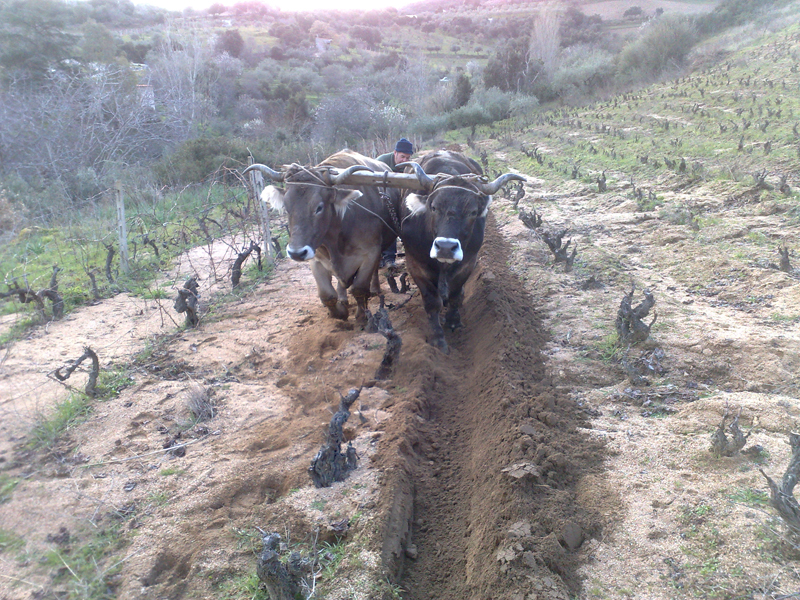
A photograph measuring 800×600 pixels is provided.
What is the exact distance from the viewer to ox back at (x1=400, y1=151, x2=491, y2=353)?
5.25 meters

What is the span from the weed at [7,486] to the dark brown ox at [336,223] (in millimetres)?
2892

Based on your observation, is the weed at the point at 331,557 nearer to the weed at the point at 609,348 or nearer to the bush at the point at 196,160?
the weed at the point at 609,348

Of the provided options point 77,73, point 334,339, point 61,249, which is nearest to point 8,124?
point 77,73

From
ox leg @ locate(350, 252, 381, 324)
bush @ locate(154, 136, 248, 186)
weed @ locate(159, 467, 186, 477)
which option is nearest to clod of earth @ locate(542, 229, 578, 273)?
ox leg @ locate(350, 252, 381, 324)

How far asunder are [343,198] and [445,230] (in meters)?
1.24

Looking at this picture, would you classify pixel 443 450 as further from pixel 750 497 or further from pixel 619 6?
pixel 619 6

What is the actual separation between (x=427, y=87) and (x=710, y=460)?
3485 cm

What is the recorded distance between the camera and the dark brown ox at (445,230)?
17.3ft

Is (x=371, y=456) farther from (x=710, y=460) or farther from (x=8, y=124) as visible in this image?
(x=8, y=124)

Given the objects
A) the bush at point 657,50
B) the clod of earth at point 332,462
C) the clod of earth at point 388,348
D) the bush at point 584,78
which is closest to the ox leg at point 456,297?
the clod of earth at point 388,348

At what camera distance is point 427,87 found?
3441 cm

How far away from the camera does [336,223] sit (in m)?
5.79

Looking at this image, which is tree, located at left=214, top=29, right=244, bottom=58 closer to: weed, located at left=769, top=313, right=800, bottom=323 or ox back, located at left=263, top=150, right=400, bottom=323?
ox back, located at left=263, top=150, right=400, bottom=323

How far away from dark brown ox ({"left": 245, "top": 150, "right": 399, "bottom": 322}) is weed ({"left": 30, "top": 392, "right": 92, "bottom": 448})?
7.99 feet
